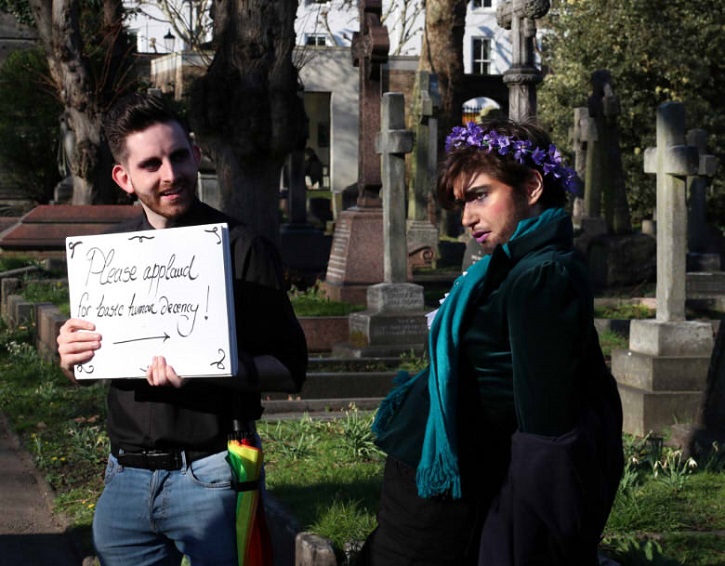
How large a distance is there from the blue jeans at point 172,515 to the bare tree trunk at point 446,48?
26889 millimetres

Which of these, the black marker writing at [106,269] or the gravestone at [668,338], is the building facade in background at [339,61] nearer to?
the gravestone at [668,338]

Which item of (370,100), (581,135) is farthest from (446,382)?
(581,135)

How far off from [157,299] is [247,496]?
1.87ft

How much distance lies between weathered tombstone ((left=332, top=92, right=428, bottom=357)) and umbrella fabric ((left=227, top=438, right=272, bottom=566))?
7953 millimetres

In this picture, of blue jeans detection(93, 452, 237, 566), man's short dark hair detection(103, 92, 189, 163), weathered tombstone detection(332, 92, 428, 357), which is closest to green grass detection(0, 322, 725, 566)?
blue jeans detection(93, 452, 237, 566)

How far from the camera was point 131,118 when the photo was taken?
11.6 ft

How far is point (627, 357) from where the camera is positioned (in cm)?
896

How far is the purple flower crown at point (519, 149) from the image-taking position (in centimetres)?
322

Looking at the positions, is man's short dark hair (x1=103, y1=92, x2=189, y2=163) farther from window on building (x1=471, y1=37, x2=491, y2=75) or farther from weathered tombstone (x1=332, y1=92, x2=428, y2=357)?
window on building (x1=471, y1=37, x2=491, y2=75)

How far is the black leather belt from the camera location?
139 inches

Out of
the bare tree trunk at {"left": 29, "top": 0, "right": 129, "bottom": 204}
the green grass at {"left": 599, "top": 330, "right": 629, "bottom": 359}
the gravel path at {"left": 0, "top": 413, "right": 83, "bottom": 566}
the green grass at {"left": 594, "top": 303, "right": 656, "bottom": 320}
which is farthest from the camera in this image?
the bare tree trunk at {"left": 29, "top": 0, "right": 129, "bottom": 204}

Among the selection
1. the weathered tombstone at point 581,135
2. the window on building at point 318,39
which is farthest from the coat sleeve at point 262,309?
the window on building at point 318,39

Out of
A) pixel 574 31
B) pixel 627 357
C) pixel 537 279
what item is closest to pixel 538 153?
pixel 537 279

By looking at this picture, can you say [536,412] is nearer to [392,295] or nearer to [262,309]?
[262,309]
